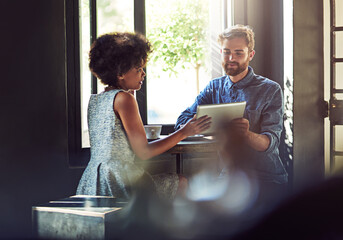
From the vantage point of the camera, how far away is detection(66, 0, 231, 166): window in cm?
281

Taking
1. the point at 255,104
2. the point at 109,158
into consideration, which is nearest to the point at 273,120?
the point at 255,104

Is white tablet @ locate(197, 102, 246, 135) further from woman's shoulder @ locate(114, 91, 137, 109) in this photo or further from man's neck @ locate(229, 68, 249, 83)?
man's neck @ locate(229, 68, 249, 83)

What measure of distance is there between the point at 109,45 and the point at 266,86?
1.05 metres

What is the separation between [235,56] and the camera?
2.52m

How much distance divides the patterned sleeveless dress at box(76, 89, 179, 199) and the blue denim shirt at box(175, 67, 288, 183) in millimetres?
662

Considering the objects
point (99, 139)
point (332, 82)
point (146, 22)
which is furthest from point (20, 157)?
point (332, 82)

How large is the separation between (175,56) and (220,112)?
1.93 metres

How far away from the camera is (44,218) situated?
64.0 inches

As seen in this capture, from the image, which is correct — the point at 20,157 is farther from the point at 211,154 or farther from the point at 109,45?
the point at 211,154

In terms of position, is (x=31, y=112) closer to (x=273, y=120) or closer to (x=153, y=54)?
(x=153, y=54)

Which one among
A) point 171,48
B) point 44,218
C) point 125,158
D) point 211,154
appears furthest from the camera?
point 171,48

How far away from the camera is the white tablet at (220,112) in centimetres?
196

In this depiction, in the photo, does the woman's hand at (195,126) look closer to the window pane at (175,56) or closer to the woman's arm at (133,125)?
the woman's arm at (133,125)

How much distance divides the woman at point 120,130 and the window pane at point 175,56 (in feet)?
3.13
